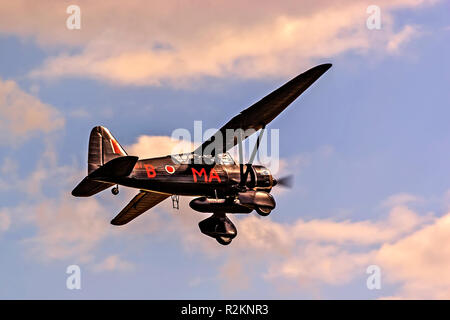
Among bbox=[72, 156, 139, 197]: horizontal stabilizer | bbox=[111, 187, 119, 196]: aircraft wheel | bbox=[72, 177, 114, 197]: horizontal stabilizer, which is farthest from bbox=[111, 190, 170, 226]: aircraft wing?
bbox=[111, 187, 119, 196]: aircraft wheel

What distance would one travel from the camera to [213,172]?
37.5 m

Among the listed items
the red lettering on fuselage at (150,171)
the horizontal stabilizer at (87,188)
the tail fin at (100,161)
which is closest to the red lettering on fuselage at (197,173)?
the red lettering on fuselage at (150,171)

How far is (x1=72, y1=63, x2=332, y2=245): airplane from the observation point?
1409 inches

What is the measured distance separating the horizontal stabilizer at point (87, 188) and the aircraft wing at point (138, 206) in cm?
461

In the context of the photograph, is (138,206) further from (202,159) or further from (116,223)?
(202,159)

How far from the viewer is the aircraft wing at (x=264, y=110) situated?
37562 millimetres

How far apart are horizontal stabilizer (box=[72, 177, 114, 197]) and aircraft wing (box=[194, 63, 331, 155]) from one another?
4.01 metres

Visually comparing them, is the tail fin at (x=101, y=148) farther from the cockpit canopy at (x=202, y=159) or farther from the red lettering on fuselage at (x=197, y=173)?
the red lettering on fuselage at (x=197, y=173)
